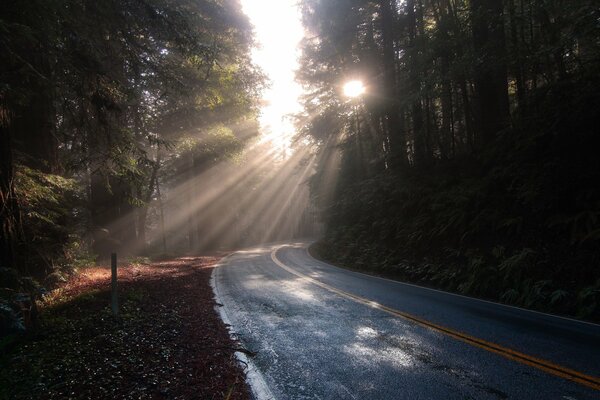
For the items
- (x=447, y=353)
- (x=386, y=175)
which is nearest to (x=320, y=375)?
(x=447, y=353)

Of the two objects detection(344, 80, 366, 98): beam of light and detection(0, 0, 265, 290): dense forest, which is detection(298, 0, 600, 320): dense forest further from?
detection(0, 0, 265, 290): dense forest

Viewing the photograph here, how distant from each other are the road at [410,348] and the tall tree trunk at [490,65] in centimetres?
742

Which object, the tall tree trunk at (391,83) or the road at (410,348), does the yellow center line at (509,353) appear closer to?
the road at (410,348)

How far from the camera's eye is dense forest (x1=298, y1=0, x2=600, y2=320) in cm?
895

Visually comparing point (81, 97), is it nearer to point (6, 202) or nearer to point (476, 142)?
point (6, 202)

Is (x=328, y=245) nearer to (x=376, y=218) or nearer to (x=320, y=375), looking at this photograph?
(x=376, y=218)

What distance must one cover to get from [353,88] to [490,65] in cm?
1065

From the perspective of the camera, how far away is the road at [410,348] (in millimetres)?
4051

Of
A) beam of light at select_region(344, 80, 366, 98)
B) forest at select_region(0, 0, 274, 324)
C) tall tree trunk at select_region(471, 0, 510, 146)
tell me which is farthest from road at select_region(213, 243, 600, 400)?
beam of light at select_region(344, 80, 366, 98)

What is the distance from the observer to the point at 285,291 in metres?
9.90

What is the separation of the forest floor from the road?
48 cm

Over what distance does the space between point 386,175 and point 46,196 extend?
1541 cm

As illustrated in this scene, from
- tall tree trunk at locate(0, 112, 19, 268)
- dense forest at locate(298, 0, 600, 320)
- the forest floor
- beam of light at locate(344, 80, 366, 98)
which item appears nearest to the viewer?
the forest floor

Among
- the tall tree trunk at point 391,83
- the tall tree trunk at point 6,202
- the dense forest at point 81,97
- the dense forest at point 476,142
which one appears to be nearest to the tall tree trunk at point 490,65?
the dense forest at point 476,142
